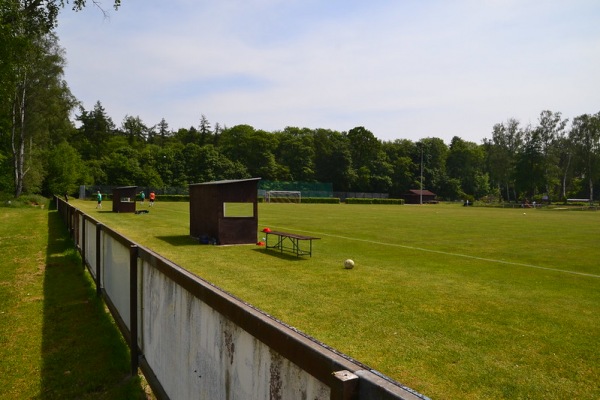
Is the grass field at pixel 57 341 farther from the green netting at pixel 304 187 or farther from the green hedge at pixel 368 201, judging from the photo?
the green netting at pixel 304 187

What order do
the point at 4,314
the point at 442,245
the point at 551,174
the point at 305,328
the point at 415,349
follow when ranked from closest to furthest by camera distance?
1. the point at 415,349
2. the point at 305,328
3. the point at 4,314
4. the point at 442,245
5. the point at 551,174

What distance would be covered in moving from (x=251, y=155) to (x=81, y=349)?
102212 mm

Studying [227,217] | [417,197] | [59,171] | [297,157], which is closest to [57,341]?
[227,217]

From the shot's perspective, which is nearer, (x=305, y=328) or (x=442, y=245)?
(x=305, y=328)

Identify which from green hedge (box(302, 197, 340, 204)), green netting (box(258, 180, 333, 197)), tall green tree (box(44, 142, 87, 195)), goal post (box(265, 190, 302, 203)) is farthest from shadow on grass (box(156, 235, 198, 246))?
green netting (box(258, 180, 333, 197))

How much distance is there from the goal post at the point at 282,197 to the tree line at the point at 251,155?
50.6ft

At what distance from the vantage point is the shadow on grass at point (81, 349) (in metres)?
4.77

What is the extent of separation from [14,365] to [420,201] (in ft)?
296

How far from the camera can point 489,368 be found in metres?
5.56

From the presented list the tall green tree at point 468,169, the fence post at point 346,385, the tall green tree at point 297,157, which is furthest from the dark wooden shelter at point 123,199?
the tall green tree at point 468,169

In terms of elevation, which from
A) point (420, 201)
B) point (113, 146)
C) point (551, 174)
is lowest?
point (420, 201)

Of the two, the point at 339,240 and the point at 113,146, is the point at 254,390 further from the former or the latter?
the point at 113,146

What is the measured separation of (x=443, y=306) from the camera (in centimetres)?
847

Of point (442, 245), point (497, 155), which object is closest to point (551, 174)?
point (497, 155)
